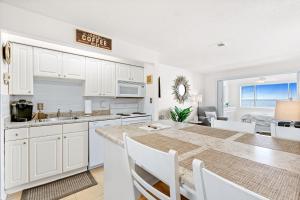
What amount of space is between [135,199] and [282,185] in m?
0.70

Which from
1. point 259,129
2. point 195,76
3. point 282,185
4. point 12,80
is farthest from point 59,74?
point 259,129

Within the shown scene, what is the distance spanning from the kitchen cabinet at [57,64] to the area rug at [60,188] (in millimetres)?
1637

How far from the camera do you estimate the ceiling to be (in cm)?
169

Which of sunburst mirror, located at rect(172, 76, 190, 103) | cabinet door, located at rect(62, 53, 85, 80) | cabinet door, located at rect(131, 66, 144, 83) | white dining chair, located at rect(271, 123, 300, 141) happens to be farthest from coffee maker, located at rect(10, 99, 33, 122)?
sunburst mirror, located at rect(172, 76, 190, 103)

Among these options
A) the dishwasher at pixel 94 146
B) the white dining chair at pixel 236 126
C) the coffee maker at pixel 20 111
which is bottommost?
the dishwasher at pixel 94 146

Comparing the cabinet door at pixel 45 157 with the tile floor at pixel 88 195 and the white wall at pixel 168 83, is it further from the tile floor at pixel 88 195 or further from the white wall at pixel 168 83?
the white wall at pixel 168 83

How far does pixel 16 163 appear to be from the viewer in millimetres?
1837

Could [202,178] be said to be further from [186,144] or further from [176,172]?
[186,144]

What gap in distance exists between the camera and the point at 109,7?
1745 mm

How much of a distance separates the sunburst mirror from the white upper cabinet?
1.61 meters

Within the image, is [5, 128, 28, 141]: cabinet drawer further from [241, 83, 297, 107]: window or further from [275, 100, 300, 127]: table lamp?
Answer: [241, 83, 297, 107]: window

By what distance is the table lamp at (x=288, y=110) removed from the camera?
5.32 ft

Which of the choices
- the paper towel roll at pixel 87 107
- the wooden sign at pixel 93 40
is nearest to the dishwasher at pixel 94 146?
the paper towel roll at pixel 87 107

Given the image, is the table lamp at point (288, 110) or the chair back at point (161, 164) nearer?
the chair back at point (161, 164)
